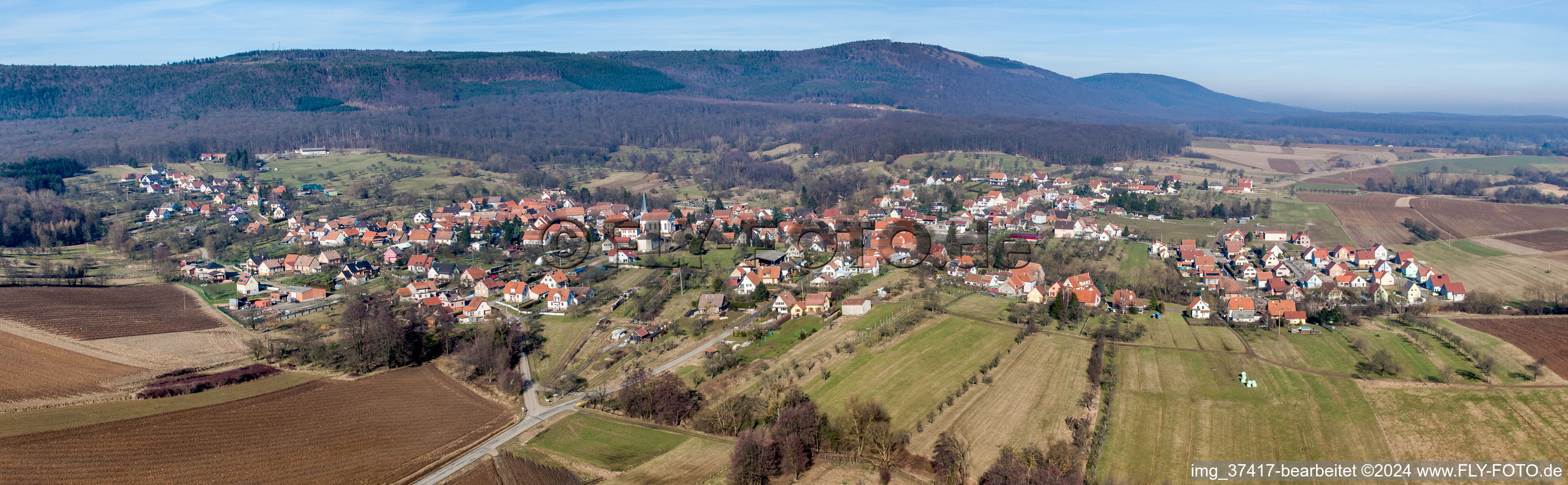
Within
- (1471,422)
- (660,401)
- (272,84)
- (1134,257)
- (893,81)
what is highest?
(893,81)

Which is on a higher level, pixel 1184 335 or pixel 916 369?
pixel 1184 335

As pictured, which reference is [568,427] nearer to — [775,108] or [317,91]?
[775,108]

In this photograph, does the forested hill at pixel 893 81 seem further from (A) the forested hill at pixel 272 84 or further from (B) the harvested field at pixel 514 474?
(B) the harvested field at pixel 514 474

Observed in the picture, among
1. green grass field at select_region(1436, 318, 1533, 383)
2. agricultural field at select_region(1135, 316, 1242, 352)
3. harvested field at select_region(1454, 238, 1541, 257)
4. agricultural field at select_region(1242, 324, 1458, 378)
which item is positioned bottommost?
agricultural field at select_region(1135, 316, 1242, 352)

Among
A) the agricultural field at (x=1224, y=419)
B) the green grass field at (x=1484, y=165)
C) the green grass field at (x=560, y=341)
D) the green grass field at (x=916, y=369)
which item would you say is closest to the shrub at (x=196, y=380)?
the green grass field at (x=560, y=341)

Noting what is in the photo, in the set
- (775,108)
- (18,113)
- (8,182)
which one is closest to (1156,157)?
(775,108)

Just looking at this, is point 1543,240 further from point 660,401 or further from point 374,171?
point 374,171

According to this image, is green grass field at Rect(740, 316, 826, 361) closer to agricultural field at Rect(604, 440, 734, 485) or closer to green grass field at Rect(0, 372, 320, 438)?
agricultural field at Rect(604, 440, 734, 485)

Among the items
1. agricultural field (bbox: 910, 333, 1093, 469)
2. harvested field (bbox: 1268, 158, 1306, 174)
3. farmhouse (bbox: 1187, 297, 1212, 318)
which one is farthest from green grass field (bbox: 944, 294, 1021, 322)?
harvested field (bbox: 1268, 158, 1306, 174)

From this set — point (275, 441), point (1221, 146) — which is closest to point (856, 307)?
point (275, 441)
